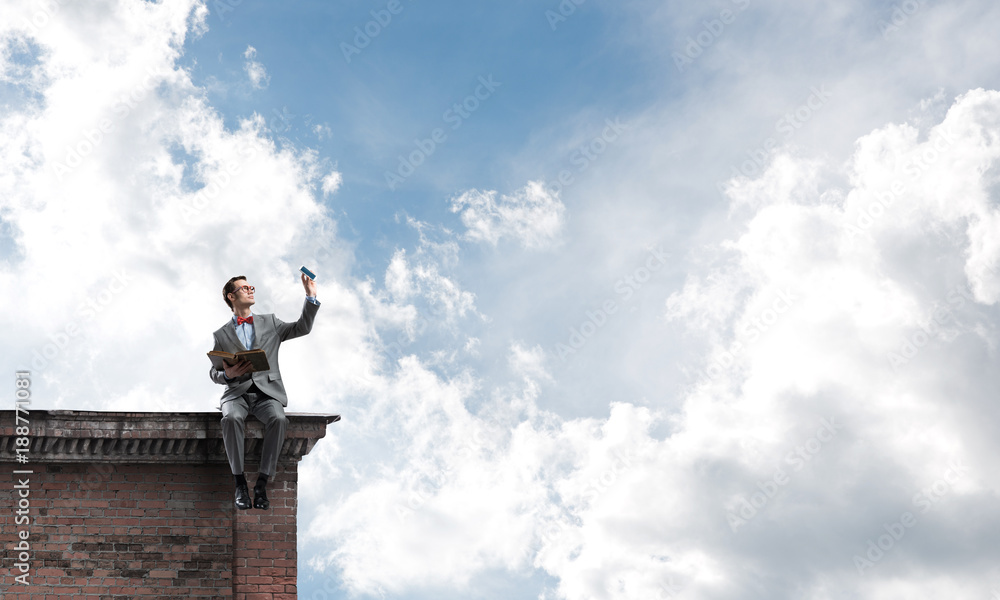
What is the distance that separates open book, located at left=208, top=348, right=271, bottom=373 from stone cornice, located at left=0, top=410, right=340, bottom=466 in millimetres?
699

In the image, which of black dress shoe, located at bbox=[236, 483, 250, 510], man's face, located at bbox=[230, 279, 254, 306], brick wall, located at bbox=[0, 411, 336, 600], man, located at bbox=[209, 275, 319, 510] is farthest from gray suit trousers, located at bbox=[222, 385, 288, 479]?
man's face, located at bbox=[230, 279, 254, 306]

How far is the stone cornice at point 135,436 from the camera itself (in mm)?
9367

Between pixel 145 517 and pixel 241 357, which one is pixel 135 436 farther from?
pixel 241 357

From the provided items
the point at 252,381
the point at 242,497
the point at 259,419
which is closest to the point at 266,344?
the point at 252,381

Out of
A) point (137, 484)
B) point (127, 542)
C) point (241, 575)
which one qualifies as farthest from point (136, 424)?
point (241, 575)

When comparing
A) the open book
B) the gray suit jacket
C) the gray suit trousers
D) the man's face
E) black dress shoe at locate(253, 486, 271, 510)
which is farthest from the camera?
the man's face

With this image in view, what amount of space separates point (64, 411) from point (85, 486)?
97 cm

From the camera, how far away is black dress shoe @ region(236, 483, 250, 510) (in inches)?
361

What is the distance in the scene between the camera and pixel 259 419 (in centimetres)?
934

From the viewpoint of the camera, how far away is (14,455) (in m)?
9.38

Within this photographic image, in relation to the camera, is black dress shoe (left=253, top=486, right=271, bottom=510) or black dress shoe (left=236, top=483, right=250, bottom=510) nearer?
black dress shoe (left=236, top=483, right=250, bottom=510)

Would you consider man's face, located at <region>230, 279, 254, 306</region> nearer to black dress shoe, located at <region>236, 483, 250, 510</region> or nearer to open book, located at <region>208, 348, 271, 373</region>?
open book, located at <region>208, 348, 271, 373</region>

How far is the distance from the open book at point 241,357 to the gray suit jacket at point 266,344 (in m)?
0.14

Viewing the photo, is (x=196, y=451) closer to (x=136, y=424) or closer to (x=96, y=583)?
(x=136, y=424)
